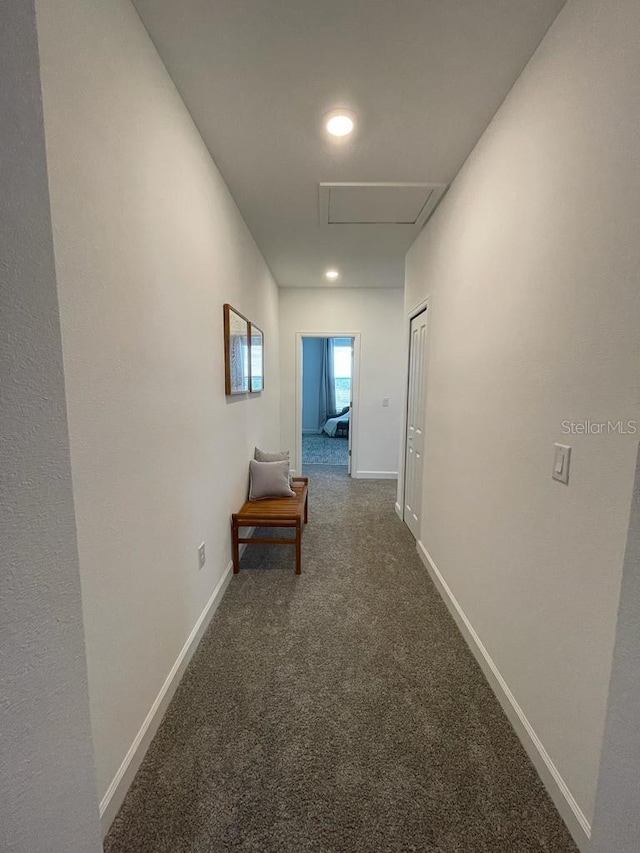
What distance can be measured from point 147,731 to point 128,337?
141 cm

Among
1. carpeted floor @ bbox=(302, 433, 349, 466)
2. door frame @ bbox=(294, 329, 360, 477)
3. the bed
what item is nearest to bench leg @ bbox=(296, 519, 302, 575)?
door frame @ bbox=(294, 329, 360, 477)

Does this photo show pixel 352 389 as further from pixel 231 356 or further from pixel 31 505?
pixel 31 505

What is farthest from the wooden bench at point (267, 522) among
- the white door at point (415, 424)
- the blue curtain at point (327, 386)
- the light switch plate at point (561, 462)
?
the blue curtain at point (327, 386)

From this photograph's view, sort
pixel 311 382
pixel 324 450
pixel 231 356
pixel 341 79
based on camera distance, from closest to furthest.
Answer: pixel 341 79 < pixel 231 356 < pixel 324 450 < pixel 311 382

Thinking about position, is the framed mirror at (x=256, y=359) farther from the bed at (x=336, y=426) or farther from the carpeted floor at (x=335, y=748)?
the bed at (x=336, y=426)

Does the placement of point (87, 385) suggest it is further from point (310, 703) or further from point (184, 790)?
point (310, 703)

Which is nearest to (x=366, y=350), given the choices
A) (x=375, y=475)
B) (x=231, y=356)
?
(x=375, y=475)

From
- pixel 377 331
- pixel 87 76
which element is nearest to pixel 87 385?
pixel 87 76

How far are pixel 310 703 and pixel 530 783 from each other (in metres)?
0.81

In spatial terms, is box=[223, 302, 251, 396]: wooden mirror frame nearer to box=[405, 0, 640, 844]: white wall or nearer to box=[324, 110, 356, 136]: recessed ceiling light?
box=[324, 110, 356, 136]: recessed ceiling light

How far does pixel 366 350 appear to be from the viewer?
4.61 meters

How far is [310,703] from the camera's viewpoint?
4.74ft

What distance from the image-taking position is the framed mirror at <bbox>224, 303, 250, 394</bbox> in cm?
220

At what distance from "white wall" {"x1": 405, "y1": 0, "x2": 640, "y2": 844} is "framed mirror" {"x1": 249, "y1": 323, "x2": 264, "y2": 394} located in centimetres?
173
